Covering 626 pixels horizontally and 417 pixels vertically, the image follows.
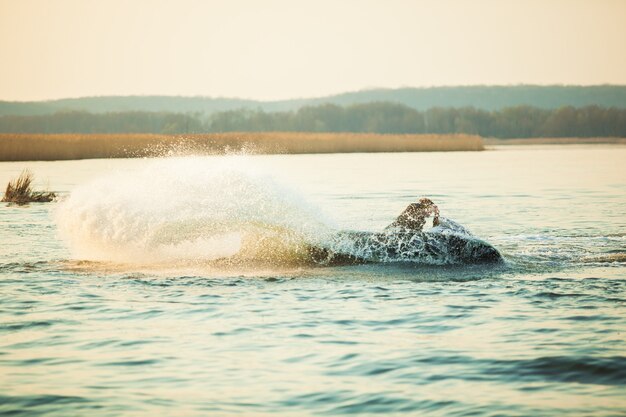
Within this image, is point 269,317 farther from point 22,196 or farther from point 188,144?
point 188,144

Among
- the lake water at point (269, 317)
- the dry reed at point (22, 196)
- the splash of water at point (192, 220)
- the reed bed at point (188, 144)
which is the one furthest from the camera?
the reed bed at point (188, 144)

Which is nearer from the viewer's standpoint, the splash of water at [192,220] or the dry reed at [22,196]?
the splash of water at [192,220]

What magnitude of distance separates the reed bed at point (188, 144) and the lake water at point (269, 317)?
114ft

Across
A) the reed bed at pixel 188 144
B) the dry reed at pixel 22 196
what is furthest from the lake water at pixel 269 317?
the reed bed at pixel 188 144

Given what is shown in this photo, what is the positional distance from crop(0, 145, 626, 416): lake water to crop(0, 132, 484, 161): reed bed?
34.7m

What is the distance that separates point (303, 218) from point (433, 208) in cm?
293

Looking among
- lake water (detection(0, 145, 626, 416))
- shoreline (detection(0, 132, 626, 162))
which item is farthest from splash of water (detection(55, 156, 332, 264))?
shoreline (detection(0, 132, 626, 162))

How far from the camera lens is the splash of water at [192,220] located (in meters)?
19.5

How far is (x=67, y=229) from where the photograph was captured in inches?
810

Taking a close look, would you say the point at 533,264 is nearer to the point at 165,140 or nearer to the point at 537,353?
the point at 537,353

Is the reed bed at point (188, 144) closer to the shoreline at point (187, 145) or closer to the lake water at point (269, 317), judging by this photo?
the shoreline at point (187, 145)

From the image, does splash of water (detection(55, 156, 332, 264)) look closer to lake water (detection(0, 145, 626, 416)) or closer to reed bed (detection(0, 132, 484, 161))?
lake water (detection(0, 145, 626, 416))

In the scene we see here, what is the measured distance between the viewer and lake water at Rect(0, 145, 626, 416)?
10.1 meters

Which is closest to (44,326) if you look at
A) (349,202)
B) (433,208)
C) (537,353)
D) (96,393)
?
(96,393)
